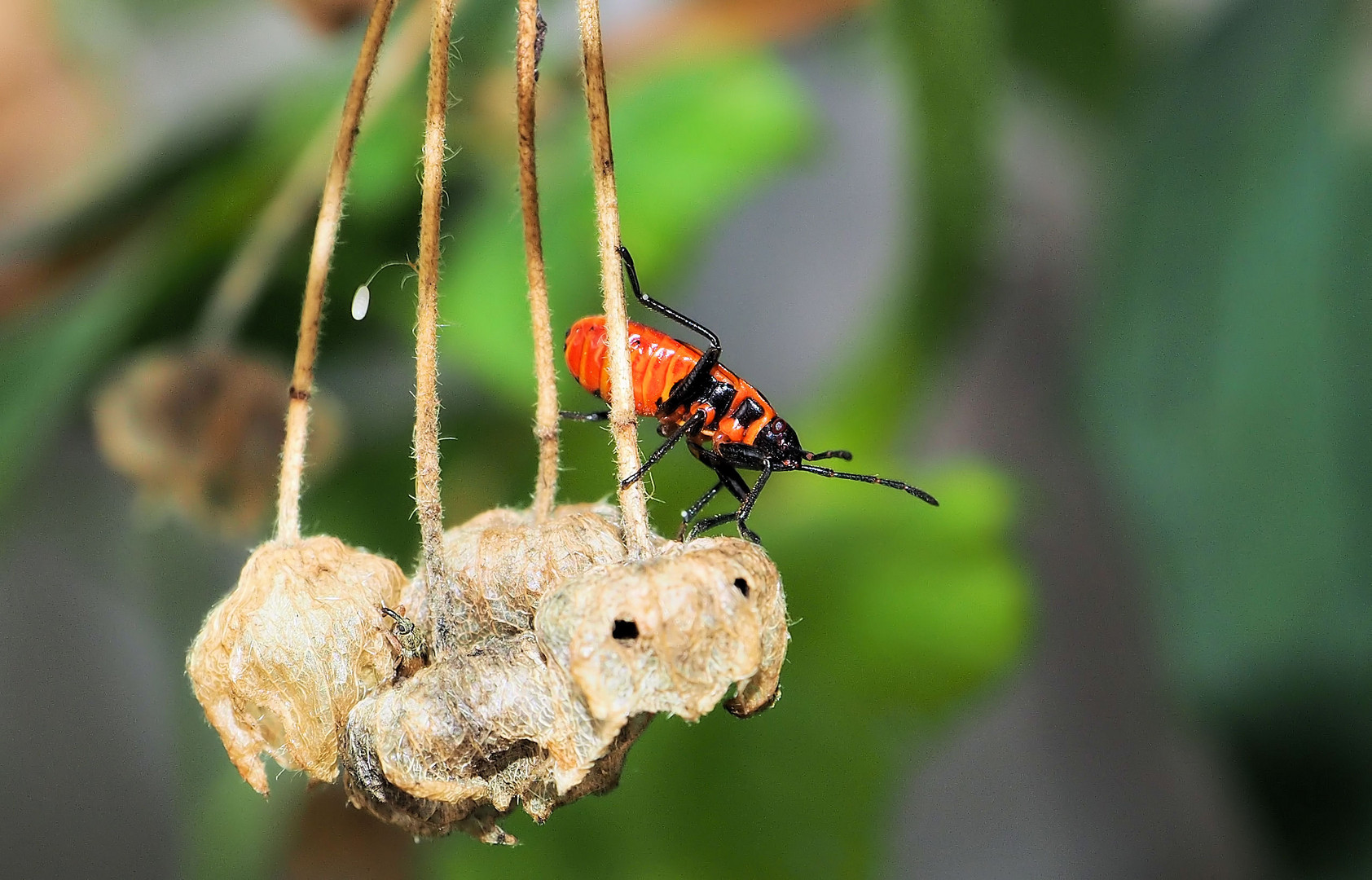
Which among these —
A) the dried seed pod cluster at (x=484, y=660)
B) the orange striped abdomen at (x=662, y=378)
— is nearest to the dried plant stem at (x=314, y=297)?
the dried seed pod cluster at (x=484, y=660)

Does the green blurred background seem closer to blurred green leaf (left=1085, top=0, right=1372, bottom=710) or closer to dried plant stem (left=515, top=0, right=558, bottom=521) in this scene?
blurred green leaf (left=1085, top=0, right=1372, bottom=710)

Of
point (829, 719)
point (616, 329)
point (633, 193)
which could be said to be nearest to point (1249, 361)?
point (829, 719)

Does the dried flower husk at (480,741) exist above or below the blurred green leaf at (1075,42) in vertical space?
below

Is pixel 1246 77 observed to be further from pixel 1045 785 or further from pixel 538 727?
pixel 538 727

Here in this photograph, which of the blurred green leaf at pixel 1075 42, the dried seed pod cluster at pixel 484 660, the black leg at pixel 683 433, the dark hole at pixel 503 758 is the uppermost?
the blurred green leaf at pixel 1075 42

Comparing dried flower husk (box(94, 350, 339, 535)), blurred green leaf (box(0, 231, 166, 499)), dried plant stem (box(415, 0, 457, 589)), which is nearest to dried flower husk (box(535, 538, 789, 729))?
dried plant stem (box(415, 0, 457, 589))

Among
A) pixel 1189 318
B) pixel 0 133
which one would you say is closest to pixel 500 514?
pixel 1189 318

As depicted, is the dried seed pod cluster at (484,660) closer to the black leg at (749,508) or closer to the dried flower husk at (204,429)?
the black leg at (749,508)
